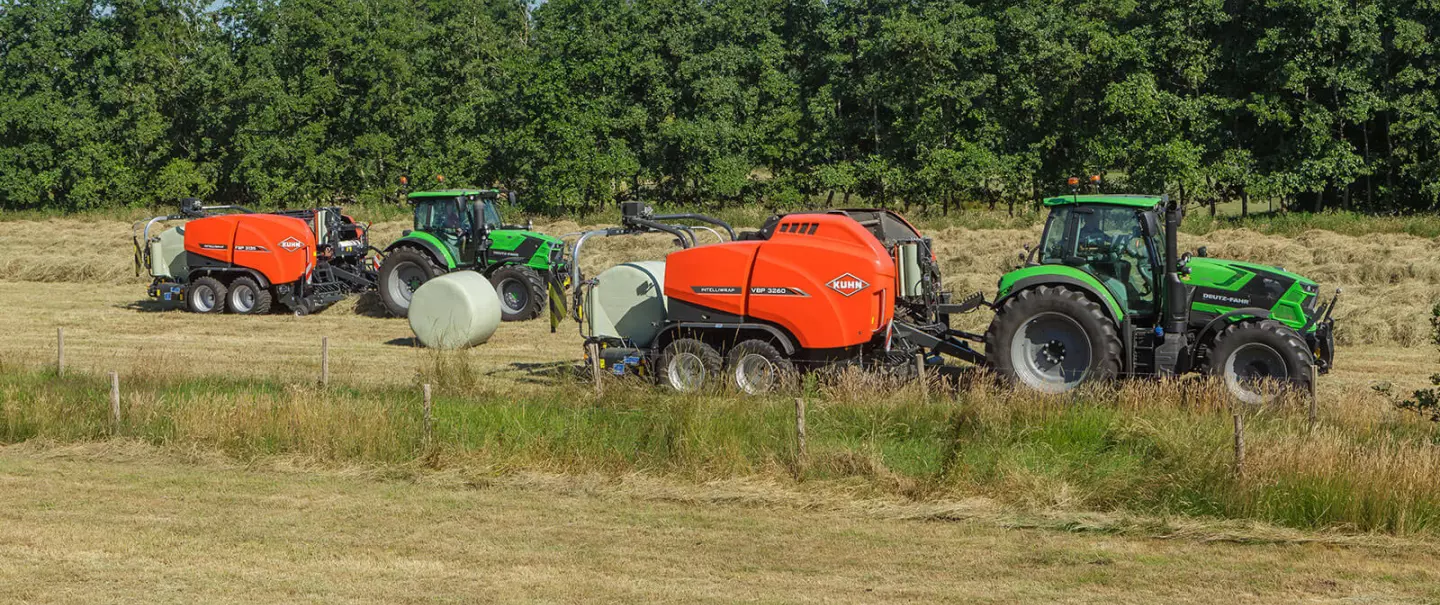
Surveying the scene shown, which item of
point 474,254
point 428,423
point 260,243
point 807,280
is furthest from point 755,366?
point 260,243

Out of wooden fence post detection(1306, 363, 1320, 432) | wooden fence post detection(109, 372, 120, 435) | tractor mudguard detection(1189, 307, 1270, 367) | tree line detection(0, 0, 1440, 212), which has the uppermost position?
tree line detection(0, 0, 1440, 212)

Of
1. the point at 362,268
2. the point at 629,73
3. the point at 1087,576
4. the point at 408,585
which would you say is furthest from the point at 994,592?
the point at 629,73

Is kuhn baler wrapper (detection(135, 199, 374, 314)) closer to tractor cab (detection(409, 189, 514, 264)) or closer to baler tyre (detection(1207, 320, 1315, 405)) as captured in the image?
tractor cab (detection(409, 189, 514, 264))

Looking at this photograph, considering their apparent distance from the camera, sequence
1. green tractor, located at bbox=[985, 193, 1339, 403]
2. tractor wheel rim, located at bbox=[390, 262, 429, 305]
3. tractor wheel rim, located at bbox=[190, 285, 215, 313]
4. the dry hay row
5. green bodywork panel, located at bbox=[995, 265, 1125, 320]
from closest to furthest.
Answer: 1. green tractor, located at bbox=[985, 193, 1339, 403]
2. green bodywork panel, located at bbox=[995, 265, 1125, 320]
3. the dry hay row
4. tractor wheel rim, located at bbox=[390, 262, 429, 305]
5. tractor wheel rim, located at bbox=[190, 285, 215, 313]

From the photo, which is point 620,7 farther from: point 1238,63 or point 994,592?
point 994,592

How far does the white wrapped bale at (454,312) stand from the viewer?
64.8 feet

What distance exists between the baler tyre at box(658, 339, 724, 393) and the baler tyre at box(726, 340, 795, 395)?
0.61 ft

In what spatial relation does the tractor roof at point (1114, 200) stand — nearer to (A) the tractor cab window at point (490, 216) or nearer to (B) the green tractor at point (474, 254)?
(B) the green tractor at point (474, 254)

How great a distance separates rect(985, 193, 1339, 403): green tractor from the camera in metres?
13.8

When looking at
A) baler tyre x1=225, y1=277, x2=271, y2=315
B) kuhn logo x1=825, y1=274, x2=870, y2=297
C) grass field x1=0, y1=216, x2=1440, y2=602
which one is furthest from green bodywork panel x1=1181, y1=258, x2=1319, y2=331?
baler tyre x1=225, y1=277, x2=271, y2=315

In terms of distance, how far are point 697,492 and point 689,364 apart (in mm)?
3637

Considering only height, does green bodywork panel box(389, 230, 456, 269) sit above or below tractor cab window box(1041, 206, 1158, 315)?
below

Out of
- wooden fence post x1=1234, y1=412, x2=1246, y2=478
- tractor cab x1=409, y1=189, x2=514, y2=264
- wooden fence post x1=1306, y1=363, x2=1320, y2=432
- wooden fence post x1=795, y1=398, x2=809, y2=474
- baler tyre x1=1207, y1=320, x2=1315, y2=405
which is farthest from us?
tractor cab x1=409, y1=189, x2=514, y2=264

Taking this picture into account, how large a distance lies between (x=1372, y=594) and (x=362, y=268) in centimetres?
2080
